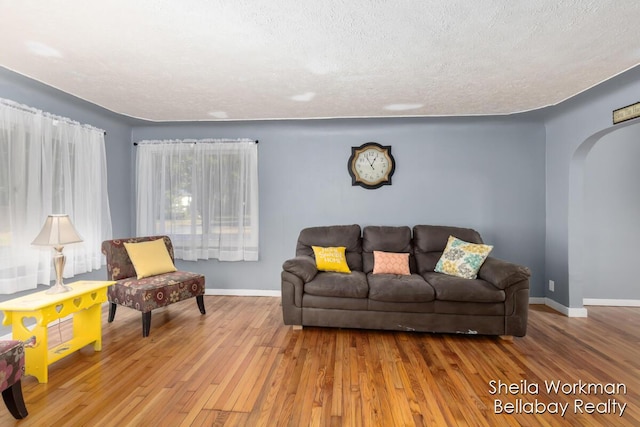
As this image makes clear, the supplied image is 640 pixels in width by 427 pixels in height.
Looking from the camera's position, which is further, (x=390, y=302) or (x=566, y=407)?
(x=390, y=302)

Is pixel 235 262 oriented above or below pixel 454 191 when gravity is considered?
below

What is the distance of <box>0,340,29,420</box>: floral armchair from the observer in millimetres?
1624

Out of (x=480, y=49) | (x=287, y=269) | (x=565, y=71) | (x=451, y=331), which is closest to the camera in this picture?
(x=480, y=49)

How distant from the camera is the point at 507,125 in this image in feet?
13.0

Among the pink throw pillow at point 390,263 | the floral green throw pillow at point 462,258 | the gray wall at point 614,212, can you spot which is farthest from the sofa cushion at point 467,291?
the gray wall at point 614,212

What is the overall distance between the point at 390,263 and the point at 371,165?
140 cm

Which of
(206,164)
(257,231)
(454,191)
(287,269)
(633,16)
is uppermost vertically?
(633,16)

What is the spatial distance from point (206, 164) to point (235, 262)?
1463mm

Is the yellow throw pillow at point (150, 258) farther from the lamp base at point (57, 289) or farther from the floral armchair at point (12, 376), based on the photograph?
the floral armchair at point (12, 376)

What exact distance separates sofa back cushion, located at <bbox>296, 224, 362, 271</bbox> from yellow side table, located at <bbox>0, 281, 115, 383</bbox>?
2068 millimetres

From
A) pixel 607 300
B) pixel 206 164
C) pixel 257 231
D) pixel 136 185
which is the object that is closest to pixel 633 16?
pixel 607 300

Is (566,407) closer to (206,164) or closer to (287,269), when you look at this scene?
(287,269)

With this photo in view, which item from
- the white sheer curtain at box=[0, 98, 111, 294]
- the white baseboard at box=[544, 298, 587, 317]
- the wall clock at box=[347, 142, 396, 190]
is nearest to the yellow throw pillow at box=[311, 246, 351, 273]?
the wall clock at box=[347, 142, 396, 190]

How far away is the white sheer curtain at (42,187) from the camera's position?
2664 mm
